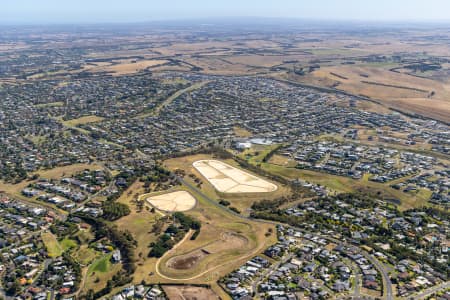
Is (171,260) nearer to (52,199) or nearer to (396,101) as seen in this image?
(52,199)

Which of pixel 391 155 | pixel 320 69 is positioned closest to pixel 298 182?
pixel 391 155

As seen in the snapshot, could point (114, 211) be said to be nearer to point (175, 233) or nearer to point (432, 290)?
point (175, 233)

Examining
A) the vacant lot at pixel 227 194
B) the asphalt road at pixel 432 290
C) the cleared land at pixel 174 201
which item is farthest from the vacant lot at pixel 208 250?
the asphalt road at pixel 432 290

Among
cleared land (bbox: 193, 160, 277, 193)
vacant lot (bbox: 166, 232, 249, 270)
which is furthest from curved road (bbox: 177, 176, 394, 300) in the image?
vacant lot (bbox: 166, 232, 249, 270)

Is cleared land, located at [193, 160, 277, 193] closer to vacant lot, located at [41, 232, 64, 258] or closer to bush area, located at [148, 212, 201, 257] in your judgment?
bush area, located at [148, 212, 201, 257]

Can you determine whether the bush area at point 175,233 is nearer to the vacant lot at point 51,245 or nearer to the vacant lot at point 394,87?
the vacant lot at point 51,245
